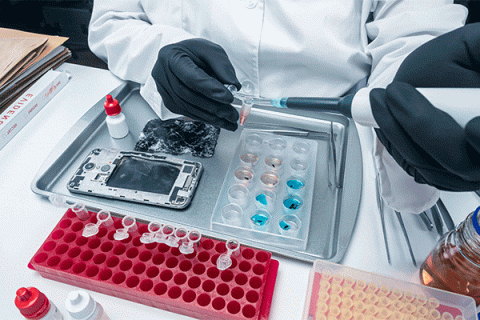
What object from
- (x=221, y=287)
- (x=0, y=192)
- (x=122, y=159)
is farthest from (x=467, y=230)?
(x=0, y=192)

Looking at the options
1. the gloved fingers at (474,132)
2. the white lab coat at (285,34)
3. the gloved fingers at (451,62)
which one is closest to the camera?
the gloved fingers at (474,132)

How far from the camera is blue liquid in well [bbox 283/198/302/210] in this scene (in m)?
0.62

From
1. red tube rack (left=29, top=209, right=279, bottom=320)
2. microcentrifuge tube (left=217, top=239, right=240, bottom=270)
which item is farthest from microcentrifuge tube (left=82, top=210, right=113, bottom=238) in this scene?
microcentrifuge tube (left=217, top=239, right=240, bottom=270)

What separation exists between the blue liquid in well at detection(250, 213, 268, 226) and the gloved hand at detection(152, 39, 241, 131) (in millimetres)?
227

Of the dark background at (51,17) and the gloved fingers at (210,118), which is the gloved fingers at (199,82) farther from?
the dark background at (51,17)

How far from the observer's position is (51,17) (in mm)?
1694

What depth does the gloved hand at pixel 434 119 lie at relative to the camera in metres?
0.40

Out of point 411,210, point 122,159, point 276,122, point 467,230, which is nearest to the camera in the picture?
point 467,230

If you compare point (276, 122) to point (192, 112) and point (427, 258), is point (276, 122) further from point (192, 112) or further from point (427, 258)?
point (427, 258)

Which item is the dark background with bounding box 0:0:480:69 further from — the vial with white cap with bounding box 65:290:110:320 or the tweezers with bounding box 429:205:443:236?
the tweezers with bounding box 429:205:443:236

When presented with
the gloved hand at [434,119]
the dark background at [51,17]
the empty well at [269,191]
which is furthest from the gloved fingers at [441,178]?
the dark background at [51,17]

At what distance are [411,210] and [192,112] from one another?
50cm

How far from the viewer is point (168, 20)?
93cm

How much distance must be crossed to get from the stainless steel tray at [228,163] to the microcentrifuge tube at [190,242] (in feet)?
0.13
